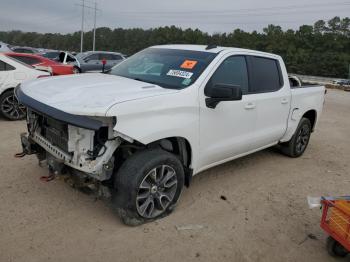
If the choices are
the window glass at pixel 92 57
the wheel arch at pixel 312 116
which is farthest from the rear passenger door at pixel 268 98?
the window glass at pixel 92 57

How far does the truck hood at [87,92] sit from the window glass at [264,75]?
5.26 feet

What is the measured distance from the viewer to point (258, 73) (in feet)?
16.6

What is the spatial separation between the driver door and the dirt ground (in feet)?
1.77

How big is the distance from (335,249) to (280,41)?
279 feet

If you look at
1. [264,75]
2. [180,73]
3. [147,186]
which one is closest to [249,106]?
[264,75]

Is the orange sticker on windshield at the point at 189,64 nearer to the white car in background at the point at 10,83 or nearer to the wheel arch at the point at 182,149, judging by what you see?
the wheel arch at the point at 182,149

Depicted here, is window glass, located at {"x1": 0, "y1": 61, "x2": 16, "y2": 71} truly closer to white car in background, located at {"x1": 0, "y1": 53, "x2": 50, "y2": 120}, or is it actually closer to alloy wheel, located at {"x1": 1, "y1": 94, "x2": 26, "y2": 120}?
white car in background, located at {"x1": 0, "y1": 53, "x2": 50, "y2": 120}

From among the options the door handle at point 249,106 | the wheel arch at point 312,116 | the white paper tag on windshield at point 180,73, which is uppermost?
the white paper tag on windshield at point 180,73

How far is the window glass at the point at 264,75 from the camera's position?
4.95 m

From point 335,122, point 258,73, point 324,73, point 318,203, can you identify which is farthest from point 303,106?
point 324,73

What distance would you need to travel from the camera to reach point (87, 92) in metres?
3.54

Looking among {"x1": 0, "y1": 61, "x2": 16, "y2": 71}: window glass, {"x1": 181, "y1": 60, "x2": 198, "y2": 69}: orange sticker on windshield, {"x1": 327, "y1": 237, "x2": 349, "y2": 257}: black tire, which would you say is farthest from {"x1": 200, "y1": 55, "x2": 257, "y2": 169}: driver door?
{"x1": 0, "y1": 61, "x2": 16, "y2": 71}: window glass

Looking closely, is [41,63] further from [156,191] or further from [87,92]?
[156,191]

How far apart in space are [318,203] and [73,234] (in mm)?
2339
